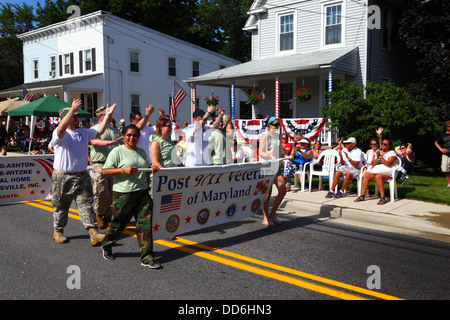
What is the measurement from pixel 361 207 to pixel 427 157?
10.5m

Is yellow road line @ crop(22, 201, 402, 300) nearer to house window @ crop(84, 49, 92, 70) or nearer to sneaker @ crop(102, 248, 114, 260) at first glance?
sneaker @ crop(102, 248, 114, 260)

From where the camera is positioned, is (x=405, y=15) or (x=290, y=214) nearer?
(x=290, y=214)

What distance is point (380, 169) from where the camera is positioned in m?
8.85

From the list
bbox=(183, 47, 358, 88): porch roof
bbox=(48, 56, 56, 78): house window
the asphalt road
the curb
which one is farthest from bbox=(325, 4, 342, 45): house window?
bbox=(48, 56, 56, 78): house window

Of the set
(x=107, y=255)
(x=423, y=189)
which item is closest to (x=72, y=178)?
(x=107, y=255)

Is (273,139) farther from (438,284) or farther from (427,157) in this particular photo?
(427,157)

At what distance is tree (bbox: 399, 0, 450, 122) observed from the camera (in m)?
13.6

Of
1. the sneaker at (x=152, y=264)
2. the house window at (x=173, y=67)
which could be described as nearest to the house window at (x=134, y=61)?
the house window at (x=173, y=67)

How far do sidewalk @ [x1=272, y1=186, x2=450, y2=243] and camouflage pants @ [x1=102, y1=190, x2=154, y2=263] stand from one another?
347 centimetres

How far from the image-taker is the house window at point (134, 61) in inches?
1072

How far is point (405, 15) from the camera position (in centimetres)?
1518
